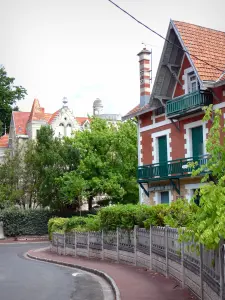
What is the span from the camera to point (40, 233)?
45438mm

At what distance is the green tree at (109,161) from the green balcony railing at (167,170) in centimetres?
1277

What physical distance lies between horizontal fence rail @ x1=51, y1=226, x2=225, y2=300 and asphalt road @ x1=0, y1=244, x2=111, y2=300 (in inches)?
76.9

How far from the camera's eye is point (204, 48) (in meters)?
26.1

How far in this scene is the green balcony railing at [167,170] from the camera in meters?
26.0

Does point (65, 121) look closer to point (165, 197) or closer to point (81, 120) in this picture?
point (81, 120)

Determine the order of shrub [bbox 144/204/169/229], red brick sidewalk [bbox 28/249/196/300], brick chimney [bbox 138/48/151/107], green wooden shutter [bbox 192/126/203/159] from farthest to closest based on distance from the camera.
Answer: brick chimney [bbox 138/48/151/107] → green wooden shutter [bbox 192/126/203/159] → shrub [bbox 144/204/169/229] → red brick sidewalk [bbox 28/249/196/300]

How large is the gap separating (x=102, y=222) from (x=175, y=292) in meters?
9.22

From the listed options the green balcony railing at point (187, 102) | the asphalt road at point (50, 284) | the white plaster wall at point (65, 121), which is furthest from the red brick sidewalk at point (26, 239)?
the white plaster wall at point (65, 121)

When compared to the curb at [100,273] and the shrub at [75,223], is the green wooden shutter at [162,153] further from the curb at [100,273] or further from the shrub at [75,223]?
the curb at [100,273]

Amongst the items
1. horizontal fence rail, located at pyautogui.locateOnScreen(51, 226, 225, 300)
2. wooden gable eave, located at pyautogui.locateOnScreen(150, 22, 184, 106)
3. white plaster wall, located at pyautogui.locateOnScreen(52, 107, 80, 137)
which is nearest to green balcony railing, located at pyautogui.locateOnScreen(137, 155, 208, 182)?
wooden gable eave, located at pyautogui.locateOnScreen(150, 22, 184, 106)

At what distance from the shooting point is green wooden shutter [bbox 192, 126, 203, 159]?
86.1 feet

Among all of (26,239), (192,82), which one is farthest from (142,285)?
(26,239)

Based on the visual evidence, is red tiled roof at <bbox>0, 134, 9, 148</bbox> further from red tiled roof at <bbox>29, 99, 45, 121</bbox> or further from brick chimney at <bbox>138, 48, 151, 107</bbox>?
brick chimney at <bbox>138, 48, 151, 107</bbox>

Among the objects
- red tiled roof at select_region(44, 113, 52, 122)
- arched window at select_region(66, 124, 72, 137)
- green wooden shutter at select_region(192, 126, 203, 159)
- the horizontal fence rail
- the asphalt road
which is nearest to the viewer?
the horizontal fence rail
